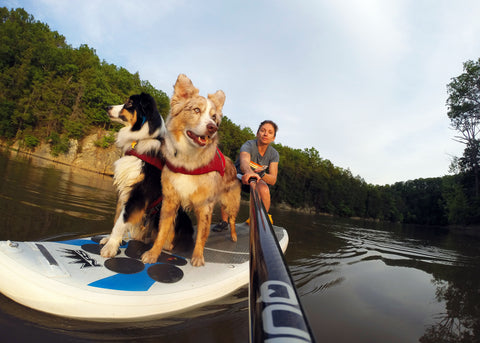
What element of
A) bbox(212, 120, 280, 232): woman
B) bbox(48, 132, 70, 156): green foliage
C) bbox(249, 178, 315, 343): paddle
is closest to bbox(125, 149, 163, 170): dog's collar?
bbox(212, 120, 280, 232): woman

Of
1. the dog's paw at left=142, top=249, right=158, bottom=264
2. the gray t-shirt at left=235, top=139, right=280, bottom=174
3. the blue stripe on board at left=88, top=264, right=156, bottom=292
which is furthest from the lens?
the gray t-shirt at left=235, top=139, right=280, bottom=174

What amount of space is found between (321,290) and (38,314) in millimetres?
2808

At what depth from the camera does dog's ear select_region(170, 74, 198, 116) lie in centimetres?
286

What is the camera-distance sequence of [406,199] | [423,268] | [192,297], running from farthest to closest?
1. [406,199]
2. [423,268]
3. [192,297]

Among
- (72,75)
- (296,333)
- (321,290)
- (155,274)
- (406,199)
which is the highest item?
(72,75)

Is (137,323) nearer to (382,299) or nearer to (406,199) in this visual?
(382,299)

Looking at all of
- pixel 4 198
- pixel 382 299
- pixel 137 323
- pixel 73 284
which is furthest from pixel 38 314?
pixel 4 198

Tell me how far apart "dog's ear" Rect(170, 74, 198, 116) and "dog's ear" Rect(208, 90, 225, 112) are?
218 mm

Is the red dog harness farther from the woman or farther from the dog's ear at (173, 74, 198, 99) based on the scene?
the woman

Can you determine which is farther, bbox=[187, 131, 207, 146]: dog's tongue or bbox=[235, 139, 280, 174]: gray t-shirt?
bbox=[235, 139, 280, 174]: gray t-shirt

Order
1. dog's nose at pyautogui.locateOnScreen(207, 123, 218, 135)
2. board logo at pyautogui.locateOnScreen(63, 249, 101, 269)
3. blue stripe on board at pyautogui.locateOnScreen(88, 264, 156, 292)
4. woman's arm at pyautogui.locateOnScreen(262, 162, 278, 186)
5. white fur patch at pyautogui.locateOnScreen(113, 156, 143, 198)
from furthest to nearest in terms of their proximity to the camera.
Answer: woman's arm at pyautogui.locateOnScreen(262, 162, 278, 186)
white fur patch at pyautogui.locateOnScreen(113, 156, 143, 198)
dog's nose at pyautogui.locateOnScreen(207, 123, 218, 135)
board logo at pyautogui.locateOnScreen(63, 249, 101, 269)
blue stripe on board at pyautogui.locateOnScreen(88, 264, 156, 292)

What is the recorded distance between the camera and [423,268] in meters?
4.47

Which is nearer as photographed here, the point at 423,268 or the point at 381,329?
the point at 381,329

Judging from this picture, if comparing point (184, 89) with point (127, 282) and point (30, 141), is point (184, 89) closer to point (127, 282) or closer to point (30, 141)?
point (127, 282)
